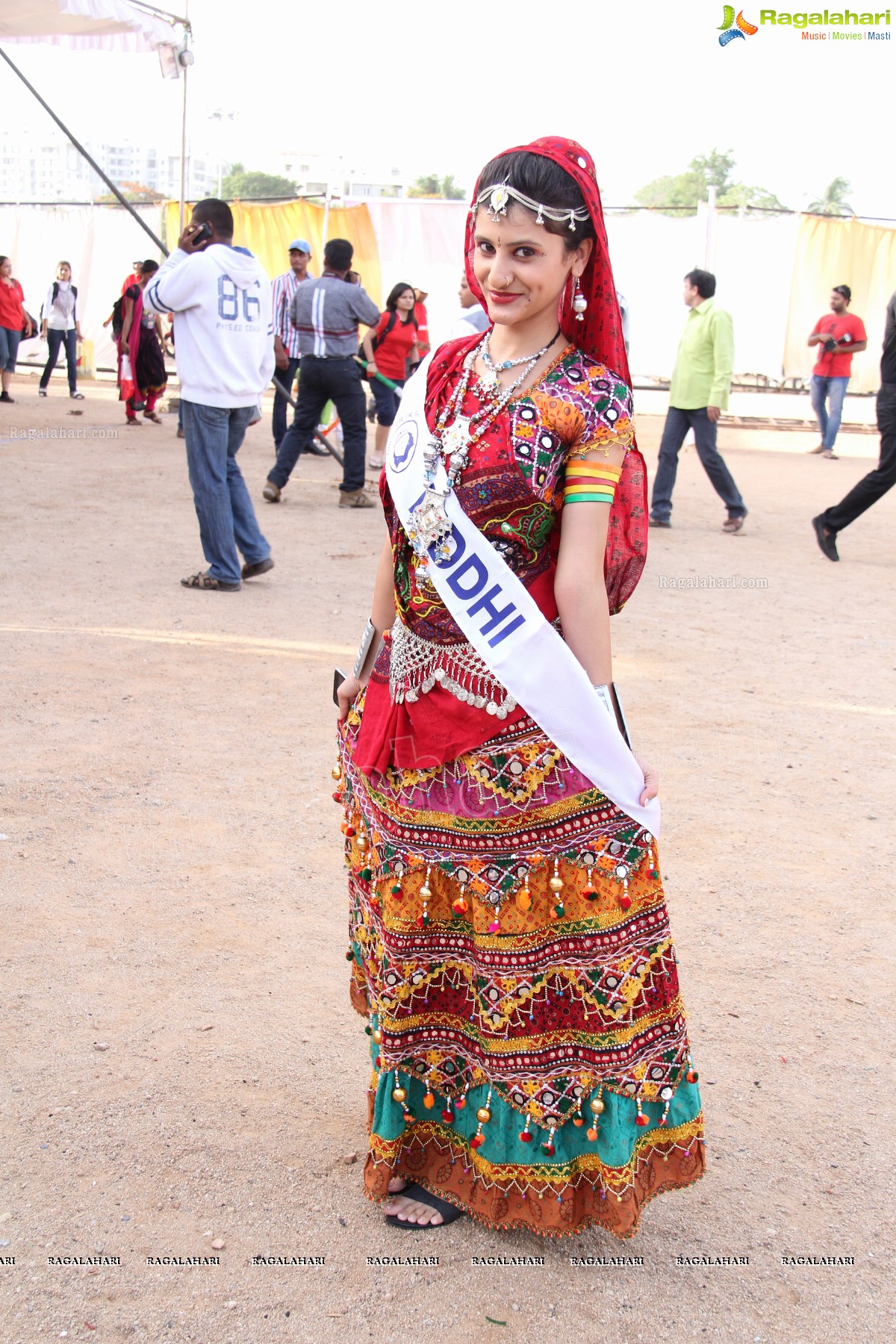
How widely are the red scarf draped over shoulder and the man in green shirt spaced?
22.5ft

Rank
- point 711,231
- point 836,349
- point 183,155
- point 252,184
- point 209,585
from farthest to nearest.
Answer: point 252,184 < point 711,231 < point 183,155 < point 836,349 < point 209,585

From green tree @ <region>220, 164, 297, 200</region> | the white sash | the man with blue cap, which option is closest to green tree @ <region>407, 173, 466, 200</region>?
green tree @ <region>220, 164, 297, 200</region>

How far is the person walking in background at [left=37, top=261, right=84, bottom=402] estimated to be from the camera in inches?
594

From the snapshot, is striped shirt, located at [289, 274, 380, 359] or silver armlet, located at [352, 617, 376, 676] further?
striped shirt, located at [289, 274, 380, 359]

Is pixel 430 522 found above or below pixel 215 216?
below

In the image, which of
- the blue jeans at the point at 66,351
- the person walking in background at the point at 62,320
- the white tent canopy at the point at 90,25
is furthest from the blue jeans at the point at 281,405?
the blue jeans at the point at 66,351

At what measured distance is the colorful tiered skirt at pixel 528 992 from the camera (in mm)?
1955

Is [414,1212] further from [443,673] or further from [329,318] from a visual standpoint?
[329,318]

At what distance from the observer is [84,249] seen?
1934 cm

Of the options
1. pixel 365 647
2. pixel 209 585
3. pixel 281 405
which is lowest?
pixel 209 585

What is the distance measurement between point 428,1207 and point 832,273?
695 inches

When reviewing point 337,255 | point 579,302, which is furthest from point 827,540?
point 579,302

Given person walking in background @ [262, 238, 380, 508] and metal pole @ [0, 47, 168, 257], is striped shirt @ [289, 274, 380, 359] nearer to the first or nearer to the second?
person walking in background @ [262, 238, 380, 508]

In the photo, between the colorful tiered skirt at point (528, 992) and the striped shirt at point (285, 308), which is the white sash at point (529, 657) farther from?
the striped shirt at point (285, 308)
